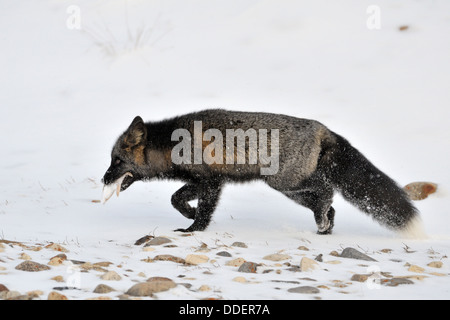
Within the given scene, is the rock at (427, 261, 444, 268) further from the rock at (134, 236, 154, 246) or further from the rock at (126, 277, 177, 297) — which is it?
the rock at (134, 236, 154, 246)

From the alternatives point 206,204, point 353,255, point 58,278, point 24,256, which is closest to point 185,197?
point 206,204

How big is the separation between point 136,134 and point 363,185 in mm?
3120

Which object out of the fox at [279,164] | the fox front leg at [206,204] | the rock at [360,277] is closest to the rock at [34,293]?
the rock at [360,277]

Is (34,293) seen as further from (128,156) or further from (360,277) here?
(128,156)

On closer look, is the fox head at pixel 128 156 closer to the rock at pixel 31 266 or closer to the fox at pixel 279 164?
the fox at pixel 279 164

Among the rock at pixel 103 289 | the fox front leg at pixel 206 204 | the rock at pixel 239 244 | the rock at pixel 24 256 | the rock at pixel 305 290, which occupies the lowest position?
the rock at pixel 305 290

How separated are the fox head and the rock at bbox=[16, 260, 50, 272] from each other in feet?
10.2

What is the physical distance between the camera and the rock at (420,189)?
30.5 feet

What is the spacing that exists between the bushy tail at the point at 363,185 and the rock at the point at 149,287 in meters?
3.68

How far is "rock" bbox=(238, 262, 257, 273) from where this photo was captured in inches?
199

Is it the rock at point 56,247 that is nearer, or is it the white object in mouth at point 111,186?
the rock at point 56,247

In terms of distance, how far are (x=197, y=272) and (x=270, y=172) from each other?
273 centimetres

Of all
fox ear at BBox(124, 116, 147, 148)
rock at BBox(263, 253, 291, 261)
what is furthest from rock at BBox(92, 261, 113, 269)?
fox ear at BBox(124, 116, 147, 148)

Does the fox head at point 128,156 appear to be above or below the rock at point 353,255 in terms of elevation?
above
